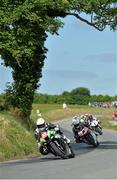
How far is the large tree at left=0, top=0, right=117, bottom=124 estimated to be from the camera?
29.9 m

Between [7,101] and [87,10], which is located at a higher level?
[87,10]

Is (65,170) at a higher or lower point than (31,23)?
lower

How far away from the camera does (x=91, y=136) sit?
1318 inches

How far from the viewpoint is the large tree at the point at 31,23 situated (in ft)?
98.2

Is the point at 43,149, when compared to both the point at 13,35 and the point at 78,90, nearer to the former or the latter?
the point at 13,35

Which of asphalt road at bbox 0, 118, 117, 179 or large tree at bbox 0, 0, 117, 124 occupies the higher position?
large tree at bbox 0, 0, 117, 124

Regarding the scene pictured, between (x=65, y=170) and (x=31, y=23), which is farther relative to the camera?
(x=31, y=23)

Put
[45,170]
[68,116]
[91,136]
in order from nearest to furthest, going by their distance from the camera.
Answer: [45,170] < [91,136] < [68,116]

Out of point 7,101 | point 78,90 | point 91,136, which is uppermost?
point 78,90

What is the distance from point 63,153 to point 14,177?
7.20 meters

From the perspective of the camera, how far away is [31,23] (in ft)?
102

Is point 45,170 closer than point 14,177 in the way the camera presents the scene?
No

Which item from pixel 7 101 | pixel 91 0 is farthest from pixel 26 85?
pixel 91 0

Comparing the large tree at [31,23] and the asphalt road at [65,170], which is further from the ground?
the large tree at [31,23]
